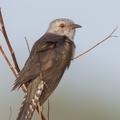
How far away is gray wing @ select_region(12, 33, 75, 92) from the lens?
6723 mm

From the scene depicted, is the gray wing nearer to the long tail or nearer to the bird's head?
the long tail

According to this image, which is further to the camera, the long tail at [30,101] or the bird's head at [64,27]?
the bird's head at [64,27]

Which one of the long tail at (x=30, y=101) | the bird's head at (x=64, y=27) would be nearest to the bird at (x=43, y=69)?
the long tail at (x=30, y=101)

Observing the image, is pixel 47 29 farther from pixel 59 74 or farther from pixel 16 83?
pixel 16 83

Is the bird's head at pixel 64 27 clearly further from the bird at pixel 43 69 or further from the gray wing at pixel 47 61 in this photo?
the gray wing at pixel 47 61

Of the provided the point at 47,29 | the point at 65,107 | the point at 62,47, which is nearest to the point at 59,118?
the point at 65,107

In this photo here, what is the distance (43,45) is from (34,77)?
0.79 meters

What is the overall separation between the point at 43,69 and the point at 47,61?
0.65ft

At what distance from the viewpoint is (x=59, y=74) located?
7113 millimetres

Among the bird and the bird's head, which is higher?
the bird's head

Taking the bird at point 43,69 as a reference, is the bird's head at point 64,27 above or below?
above

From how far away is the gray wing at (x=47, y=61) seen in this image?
22.1 ft

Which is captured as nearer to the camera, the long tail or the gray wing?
the long tail

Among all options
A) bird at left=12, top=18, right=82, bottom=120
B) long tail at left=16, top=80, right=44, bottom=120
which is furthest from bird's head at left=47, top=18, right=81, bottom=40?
long tail at left=16, top=80, right=44, bottom=120
